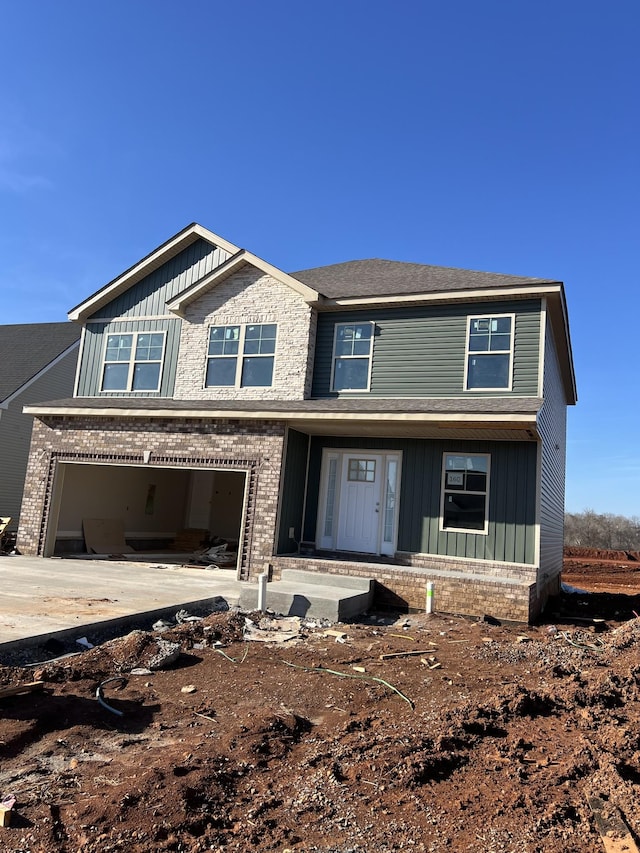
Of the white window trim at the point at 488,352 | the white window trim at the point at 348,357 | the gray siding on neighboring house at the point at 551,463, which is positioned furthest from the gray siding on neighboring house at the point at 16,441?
the gray siding on neighboring house at the point at 551,463

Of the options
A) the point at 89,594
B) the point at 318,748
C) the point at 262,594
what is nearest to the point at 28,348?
the point at 89,594

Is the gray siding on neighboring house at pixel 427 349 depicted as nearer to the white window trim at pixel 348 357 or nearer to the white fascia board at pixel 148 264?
the white window trim at pixel 348 357

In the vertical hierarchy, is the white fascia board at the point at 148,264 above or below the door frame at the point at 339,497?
above

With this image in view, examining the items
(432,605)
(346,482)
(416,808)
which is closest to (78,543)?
(346,482)

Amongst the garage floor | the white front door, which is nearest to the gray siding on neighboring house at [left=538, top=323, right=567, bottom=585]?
the white front door

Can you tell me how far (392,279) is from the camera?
597 inches

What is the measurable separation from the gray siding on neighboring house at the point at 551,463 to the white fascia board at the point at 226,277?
597 centimetres

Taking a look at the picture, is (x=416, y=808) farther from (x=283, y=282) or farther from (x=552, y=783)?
(x=283, y=282)

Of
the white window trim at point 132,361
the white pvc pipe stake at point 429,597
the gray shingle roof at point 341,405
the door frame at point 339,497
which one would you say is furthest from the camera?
the white window trim at point 132,361

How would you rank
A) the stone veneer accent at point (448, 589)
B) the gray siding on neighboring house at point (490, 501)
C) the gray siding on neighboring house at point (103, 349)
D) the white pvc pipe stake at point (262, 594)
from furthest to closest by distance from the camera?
the gray siding on neighboring house at point (103, 349), the gray siding on neighboring house at point (490, 501), the stone veneer accent at point (448, 589), the white pvc pipe stake at point (262, 594)

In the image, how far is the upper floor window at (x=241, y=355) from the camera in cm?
1441

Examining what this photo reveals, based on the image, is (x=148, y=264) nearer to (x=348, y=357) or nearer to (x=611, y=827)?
(x=348, y=357)

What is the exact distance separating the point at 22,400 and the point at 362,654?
1711 centimetres

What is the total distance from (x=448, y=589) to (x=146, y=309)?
10431 millimetres
